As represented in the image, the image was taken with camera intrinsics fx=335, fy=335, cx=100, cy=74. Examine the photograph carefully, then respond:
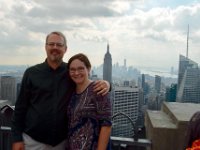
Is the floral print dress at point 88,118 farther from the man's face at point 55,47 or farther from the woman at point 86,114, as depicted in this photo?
the man's face at point 55,47

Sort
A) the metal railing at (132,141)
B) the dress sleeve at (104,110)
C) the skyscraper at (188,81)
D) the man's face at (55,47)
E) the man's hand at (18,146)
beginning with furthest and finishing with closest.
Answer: the skyscraper at (188,81) → the metal railing at (132,141) → the man's hand at (18,146) → the man's face at (55,47) → the dress sleeve at (104,110)

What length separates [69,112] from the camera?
3188mm

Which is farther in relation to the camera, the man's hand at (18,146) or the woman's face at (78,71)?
→ the man's hand at (18,146)

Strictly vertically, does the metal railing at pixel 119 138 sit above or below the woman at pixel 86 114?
below

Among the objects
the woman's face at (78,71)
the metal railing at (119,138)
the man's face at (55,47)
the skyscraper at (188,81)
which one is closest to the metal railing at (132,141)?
the metal railing at (119,138)

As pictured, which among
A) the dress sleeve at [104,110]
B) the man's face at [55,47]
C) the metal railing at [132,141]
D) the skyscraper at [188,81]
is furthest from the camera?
the skyscraper at [188,81]

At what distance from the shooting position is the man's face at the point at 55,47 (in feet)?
10.5

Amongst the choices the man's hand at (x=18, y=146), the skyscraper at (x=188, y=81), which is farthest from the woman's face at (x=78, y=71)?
the skyscraper at (x=188, y=81)

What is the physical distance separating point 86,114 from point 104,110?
0.56 ft

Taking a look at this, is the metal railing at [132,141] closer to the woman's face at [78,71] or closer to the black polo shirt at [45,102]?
the black polo shirt at [45,102]

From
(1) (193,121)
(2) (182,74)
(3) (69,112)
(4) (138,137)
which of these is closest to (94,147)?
(3) (69,112)

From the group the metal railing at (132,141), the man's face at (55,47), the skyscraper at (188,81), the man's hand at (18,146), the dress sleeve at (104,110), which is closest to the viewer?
the dress sleeve at (104,110)

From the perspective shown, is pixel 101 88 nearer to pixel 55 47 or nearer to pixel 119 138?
pixel 55 47

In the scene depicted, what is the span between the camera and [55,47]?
3188 millimetres
